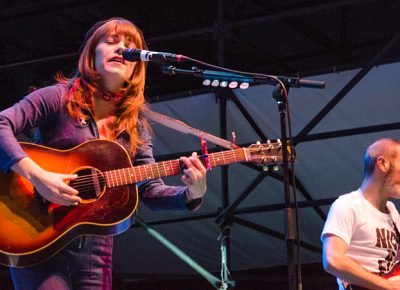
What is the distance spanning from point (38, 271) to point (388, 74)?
4362 millimetres

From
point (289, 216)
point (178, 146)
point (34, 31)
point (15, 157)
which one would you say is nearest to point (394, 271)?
point (289, 216)

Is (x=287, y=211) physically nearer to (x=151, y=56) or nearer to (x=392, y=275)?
(x=151, y=56)

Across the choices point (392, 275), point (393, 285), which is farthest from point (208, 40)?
point (393, 285)

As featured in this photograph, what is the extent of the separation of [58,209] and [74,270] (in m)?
0.29

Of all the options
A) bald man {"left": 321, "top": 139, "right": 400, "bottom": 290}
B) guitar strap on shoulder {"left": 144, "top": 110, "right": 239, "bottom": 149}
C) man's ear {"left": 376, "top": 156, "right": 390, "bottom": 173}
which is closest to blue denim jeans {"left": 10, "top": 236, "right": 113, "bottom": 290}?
guitar strap on shoulder {"left": 144, "top": 110, "right": 239, "bottom": 149}

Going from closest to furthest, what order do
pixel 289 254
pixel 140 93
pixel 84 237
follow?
1. pixel 289 254
2. pixel 84 237
3. pixel 140 93

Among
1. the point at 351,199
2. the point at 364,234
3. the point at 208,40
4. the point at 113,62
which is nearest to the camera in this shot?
the point at 113,62

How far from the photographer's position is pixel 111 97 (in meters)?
3.41

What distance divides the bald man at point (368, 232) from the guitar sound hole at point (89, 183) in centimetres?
195

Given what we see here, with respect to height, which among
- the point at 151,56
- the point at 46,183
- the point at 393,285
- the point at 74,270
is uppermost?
→ the point at 151,56

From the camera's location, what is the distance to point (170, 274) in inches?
360

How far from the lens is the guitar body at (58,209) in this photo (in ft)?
9.78

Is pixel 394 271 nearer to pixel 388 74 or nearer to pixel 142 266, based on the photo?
pixel 388 74

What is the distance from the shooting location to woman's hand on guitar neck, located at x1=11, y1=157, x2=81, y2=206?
2.96m
